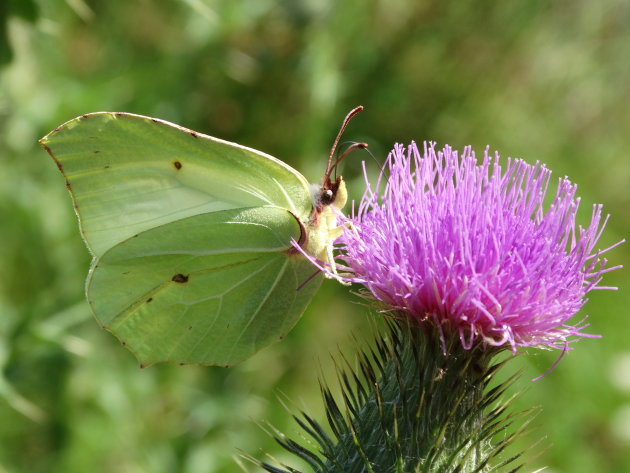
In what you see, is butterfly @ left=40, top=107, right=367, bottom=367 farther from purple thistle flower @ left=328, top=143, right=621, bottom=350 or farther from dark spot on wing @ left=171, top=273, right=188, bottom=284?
purple thistle flower @ left=328, top=143, right=621, bottom=350

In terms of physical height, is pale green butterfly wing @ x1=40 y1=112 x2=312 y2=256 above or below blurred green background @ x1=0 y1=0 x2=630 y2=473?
below

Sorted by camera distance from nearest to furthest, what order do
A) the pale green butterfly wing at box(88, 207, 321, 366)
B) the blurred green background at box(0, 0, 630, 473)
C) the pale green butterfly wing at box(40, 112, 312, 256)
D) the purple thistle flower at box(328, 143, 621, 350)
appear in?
the purple thistle flower at box(328, 143, 621, 350)
the pale green butterfly wing at box(40, 112, 312, 256)
the pale green butterfly wing at box(88, 207, 321, 366)
the blurred green background at box(0, 0, 630, 473)

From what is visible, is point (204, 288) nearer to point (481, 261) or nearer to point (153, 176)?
point (153, 176)

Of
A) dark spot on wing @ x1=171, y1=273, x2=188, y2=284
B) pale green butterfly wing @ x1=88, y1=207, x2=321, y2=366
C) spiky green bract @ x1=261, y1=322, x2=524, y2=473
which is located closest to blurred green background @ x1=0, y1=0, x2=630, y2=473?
spiky green bract @ x1=261, y1=322, x2=524, y2=473

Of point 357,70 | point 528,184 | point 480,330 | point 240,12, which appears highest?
point 357,70

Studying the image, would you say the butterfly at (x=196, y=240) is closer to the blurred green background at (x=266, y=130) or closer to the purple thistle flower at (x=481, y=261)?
the purple thistle flower at (x=481, y=261)

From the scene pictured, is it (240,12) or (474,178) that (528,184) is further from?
(240,12)

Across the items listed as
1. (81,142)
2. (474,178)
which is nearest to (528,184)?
(474,178)

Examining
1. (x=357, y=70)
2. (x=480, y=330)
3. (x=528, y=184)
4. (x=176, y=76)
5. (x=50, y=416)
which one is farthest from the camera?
(x=357, y=70)
